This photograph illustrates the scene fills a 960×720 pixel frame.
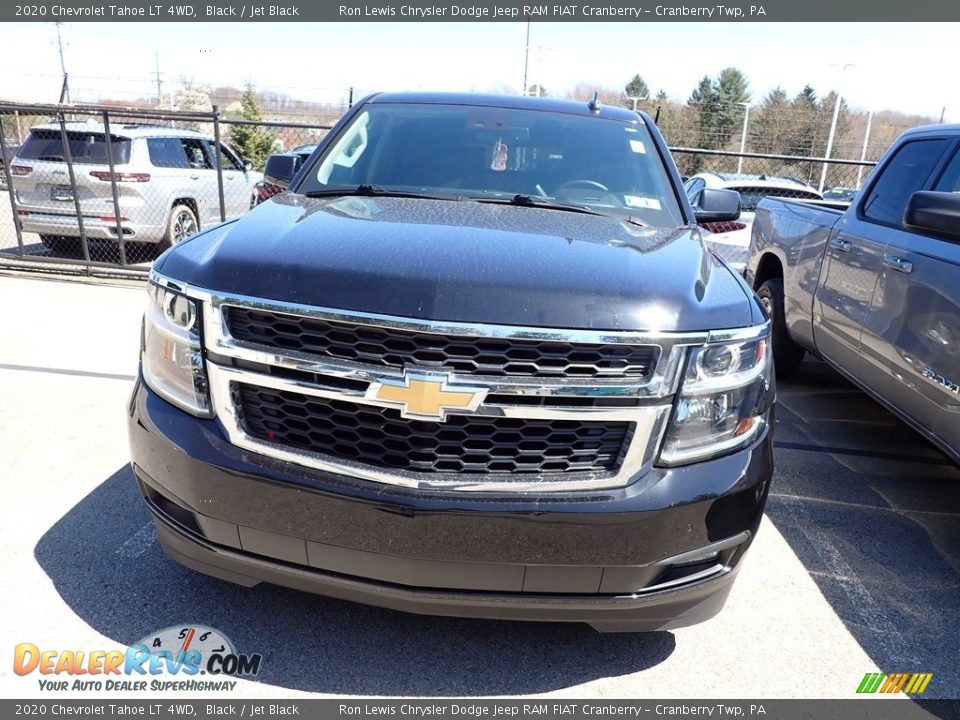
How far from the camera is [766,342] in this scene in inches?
87.2

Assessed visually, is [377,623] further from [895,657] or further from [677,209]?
[677,209]

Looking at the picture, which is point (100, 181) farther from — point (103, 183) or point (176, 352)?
point (176, 352)

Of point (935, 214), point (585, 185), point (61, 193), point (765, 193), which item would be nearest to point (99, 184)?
point (61, 193)

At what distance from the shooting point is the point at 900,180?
426 cm

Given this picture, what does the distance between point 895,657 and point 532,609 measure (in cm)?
147

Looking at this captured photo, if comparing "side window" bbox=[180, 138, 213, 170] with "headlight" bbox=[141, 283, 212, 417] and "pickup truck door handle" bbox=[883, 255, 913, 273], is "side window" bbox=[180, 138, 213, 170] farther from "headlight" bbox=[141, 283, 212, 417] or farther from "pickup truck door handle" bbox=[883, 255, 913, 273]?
"pickup truck door handle" bbox=[883, 255, 913, 273]

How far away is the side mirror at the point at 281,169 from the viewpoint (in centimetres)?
368

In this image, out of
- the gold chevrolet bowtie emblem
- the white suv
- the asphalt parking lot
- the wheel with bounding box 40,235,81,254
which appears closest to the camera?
the gold chevrolet bowtie emblem

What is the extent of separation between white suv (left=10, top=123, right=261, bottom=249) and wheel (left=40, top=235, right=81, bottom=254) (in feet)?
0.67

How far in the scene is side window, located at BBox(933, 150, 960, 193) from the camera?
3775mm

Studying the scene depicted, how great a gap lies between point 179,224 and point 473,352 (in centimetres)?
880

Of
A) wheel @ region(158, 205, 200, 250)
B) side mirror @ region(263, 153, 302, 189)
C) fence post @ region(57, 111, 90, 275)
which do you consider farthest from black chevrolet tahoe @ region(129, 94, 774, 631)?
wheel @ region(158, 205, 200, 250)

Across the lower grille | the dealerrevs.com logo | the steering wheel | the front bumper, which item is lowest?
the dealerrevs.com logo
